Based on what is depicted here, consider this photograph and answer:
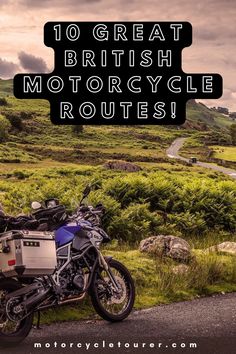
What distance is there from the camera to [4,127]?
156 meters

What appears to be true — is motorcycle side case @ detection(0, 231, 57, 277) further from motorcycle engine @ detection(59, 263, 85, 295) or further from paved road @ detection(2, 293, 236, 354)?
paved road @ detection(2, 293, 236, 354)

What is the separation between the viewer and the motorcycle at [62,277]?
7871 millimetres

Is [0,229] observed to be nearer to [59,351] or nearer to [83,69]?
[59,351]

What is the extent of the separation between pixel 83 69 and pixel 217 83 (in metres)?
2.13

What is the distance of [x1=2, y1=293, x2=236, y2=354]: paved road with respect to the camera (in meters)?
7.91

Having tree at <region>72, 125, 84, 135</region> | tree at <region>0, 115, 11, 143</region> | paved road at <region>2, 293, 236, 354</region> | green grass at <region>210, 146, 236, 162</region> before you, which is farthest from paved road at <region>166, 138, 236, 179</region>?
paved road at <region>2, 293, 236, 354</region>

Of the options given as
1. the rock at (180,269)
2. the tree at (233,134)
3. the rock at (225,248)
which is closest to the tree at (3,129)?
the tree at (233,134)

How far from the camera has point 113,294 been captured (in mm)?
9211

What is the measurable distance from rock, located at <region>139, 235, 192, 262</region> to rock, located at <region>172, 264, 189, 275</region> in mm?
502

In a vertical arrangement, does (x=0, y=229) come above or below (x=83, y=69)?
below

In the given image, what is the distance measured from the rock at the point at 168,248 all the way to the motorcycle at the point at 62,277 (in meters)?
2.68

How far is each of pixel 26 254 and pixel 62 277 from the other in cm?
84

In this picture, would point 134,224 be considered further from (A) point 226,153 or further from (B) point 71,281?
(A) point 226,153

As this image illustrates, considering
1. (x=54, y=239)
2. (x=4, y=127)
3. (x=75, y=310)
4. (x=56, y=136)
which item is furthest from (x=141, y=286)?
(x=56, y=136)
